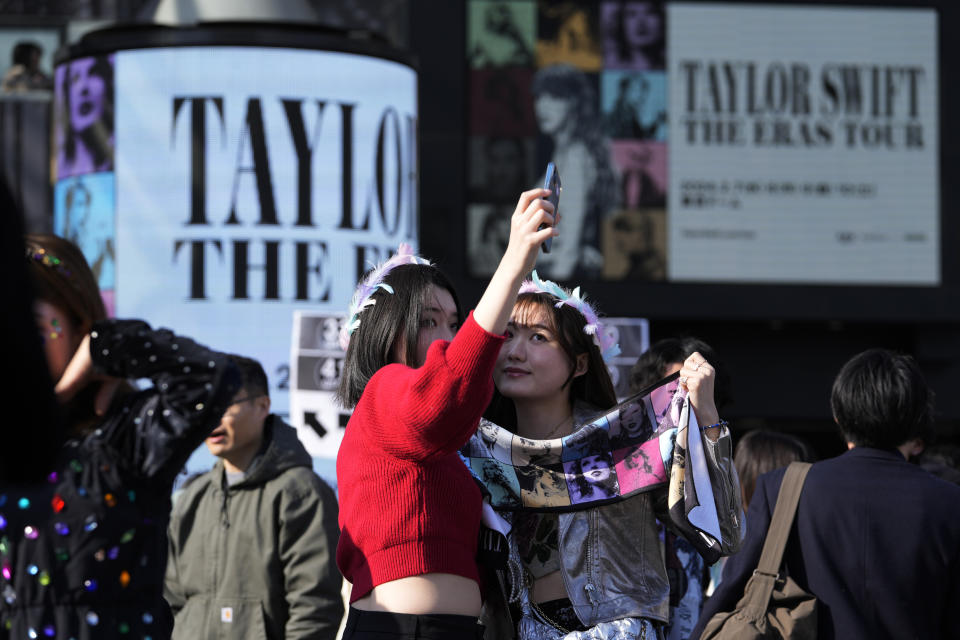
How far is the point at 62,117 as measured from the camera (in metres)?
7.29

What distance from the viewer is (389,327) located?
3.12 meters

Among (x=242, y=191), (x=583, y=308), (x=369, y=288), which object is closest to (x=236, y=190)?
(x=242, y=191)

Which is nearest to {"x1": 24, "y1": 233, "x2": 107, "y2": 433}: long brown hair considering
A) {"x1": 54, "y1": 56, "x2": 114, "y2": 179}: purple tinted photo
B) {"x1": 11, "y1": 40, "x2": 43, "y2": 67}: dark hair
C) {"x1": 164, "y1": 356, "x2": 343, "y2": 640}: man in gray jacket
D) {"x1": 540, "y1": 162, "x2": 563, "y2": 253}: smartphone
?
{"x1": 540, "y1": 162, "x2": 563, "y2": 253}: smartphone

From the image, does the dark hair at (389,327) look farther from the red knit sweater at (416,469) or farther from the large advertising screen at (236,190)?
the large advertising screen at (236,190)

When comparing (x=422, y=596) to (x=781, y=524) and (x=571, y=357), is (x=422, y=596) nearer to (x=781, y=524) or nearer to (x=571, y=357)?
(x=571, y=357)

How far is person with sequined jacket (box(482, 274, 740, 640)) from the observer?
3.36 metres

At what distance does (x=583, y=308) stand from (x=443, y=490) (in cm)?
90

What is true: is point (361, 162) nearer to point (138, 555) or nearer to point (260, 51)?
point (260, 51)

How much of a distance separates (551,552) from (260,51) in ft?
13.5

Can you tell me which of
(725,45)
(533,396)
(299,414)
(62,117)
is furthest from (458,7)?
(533,396)

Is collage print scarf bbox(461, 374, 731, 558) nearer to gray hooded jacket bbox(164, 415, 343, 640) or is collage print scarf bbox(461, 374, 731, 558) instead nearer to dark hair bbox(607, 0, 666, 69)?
gray hooded jacket bbox(164, 415, 343, 640)

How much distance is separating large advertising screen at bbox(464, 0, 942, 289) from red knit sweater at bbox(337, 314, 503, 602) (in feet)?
39.5

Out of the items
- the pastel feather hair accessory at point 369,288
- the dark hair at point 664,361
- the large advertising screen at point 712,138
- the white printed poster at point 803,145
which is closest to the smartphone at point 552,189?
the pastel feather hair accessory at point 369,288

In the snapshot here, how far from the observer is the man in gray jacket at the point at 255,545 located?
467 centimetres
